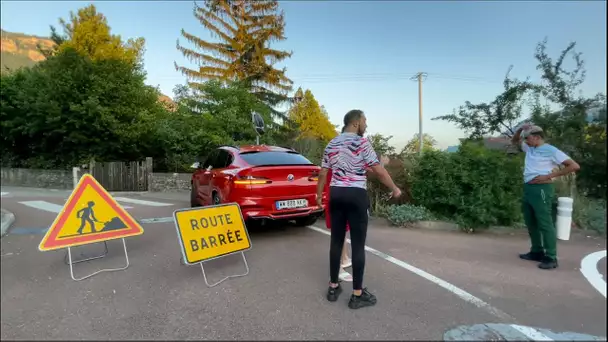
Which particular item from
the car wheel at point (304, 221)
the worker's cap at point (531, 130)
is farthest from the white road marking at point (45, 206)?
the worker's cap at point (531, 130)

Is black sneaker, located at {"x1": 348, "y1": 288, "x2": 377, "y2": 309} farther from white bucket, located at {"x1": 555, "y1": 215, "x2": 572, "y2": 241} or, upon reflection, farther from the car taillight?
white bucket, located at {"x1": 555, "y1": 215, "x2": 572, "y2": 241}

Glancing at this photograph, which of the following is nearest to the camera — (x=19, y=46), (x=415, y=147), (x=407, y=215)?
(x=19, y=46)

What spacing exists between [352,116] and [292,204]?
8.58 feet

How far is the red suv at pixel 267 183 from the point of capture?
5512 millimetres

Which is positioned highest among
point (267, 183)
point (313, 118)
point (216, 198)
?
point (313, 118)

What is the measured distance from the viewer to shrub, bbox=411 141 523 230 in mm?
6316

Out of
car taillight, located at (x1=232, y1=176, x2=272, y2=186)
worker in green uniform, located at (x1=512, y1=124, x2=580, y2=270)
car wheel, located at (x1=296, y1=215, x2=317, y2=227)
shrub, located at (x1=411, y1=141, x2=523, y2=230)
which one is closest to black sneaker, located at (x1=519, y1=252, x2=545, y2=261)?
worker in green uniform, located at (x1=512, y1=124, x2=580, y2=270)

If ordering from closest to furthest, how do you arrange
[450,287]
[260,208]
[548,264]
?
[450,287] < [548,264] < [260,208]

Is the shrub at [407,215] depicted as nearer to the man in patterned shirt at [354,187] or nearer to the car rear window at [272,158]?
the car rear window at [272,158]

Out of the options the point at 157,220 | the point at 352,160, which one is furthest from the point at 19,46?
the point at 352,160

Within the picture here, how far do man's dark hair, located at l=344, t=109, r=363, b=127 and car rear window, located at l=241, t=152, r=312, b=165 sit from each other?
2761 millimetres

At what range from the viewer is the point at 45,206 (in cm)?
983

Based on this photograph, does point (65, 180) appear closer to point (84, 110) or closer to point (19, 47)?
point (84, 110)

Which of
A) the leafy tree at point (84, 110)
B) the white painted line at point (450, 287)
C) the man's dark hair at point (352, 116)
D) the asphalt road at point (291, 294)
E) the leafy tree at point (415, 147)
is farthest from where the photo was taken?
the leafy tree at point (84, 110)
